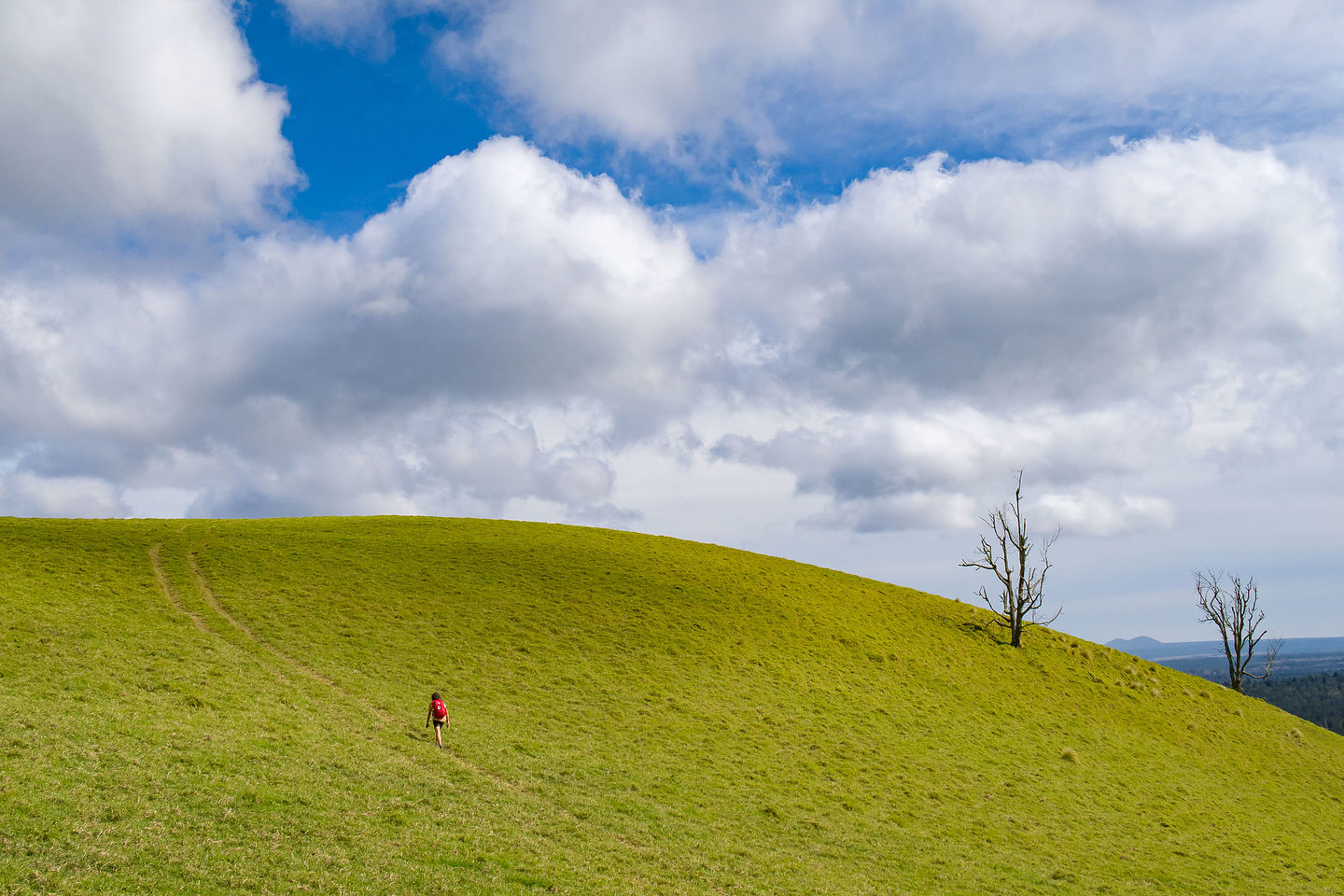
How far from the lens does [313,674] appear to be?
35938mm

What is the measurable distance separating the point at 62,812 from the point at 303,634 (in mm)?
23826

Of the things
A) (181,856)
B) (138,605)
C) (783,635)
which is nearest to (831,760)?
(783,635)

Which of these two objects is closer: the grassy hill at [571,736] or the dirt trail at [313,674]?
the grassy hill at [571,736]

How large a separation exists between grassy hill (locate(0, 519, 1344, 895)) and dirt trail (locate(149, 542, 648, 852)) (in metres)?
0.22

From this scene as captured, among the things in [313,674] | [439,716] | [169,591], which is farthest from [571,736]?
[169,591]

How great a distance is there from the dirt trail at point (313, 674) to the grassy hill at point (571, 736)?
218mm

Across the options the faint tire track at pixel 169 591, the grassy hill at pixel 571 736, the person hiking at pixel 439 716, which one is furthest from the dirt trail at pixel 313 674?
the person hiking at pixel 439 716

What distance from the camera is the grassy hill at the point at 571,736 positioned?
64.5 ft

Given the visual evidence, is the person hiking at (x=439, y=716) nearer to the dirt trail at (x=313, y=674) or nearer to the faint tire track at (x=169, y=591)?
the dirt trail at (x=313, y=674)

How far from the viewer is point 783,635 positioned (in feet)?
175

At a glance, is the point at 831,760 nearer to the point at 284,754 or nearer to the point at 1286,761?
the point at 284,754

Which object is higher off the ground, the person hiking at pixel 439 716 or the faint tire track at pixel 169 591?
the faint tire track at pixel 169 591

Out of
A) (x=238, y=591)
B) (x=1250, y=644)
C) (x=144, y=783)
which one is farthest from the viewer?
(x=1250, y=644)

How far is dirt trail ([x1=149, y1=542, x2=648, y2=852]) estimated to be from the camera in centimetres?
2441
